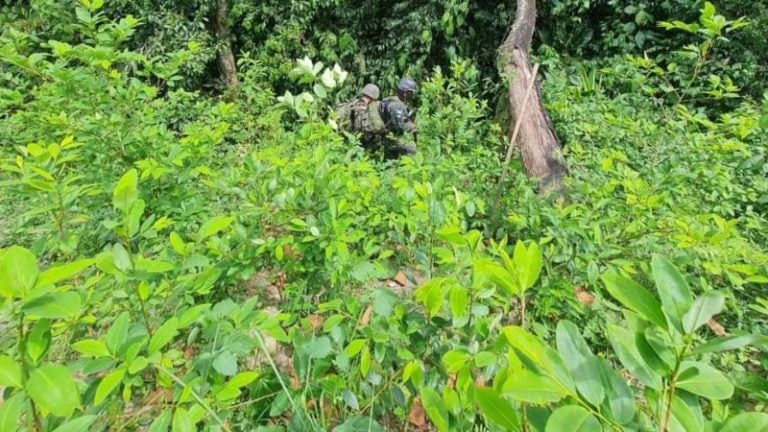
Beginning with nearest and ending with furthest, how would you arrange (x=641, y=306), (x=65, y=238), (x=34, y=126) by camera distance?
(x=641, y=306) → (x=65, y=238) → (x=34, y=126)

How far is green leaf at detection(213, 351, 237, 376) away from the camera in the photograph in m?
0.78

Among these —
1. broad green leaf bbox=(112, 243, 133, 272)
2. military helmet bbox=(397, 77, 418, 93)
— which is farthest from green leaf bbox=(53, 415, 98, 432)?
military helmet bbox=(397, 77, 418, 93)

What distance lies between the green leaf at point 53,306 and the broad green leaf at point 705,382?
0.71 m

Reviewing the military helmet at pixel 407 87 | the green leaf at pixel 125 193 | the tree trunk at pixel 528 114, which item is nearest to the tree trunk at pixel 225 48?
the military helmet at pixel 407 87

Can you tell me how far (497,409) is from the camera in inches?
18.8

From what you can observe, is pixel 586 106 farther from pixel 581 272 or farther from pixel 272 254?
pixel 272 254

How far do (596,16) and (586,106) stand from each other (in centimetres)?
204

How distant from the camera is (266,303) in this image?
1759 mm

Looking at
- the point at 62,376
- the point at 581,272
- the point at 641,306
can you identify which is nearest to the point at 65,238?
the point at 62,376

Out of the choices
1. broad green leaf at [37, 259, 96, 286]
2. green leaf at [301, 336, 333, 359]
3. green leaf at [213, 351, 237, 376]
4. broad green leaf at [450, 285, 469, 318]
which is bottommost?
green leaf at [301, 336, 333, 359]

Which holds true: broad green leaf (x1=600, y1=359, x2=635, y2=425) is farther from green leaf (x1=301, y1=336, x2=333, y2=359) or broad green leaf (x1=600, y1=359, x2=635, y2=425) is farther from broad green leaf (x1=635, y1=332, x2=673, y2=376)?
green leaf (x1=301, y1=336, x2=333, y2=359)

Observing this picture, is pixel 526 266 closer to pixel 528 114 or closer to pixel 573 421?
pixel 573 421

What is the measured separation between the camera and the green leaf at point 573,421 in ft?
1.28

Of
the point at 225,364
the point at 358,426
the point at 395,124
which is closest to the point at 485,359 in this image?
the point at 358,426
